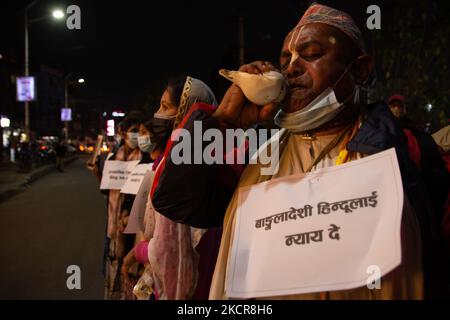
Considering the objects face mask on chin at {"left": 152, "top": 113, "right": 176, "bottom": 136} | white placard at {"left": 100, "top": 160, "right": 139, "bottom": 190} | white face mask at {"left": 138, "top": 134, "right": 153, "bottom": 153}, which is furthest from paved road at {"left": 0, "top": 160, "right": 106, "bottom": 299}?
face mask on chin at {"left": 152, "top": 113, "right": 176, "bottom": 136}

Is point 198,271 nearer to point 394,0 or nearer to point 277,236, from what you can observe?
point 277,236

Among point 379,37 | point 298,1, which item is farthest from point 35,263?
point 379,37

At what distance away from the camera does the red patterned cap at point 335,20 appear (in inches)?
54.5

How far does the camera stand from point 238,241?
1234 millimetres

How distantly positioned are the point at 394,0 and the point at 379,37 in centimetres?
55

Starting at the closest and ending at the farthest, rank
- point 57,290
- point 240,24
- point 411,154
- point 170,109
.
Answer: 1. point 411,154
2. point 170,109
3. point 57,290
4. point 240,24

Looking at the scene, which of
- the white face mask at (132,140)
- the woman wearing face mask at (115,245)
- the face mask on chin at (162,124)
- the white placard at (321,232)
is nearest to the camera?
the white placard at (321,232)

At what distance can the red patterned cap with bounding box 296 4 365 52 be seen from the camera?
4.54 ft

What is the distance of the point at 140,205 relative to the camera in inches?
104

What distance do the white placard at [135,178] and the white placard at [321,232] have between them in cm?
221

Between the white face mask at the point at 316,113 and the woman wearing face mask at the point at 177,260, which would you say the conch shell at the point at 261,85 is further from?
the woman wearing face mask at the point at 177,260

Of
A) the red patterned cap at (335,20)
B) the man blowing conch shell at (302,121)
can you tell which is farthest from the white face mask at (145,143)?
the red patterned cap at (335,20)

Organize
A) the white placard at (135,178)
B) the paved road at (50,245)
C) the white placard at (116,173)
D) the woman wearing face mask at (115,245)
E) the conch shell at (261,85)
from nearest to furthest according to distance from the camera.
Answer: the conch shell at (261,85) < the white placard at (135,178) < the woman wearing face mask at (115,245) < the white placard at (116,173) < the paved road at (50,245)

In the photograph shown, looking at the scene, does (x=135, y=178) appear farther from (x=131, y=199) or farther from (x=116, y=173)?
(x=116, y=173)
